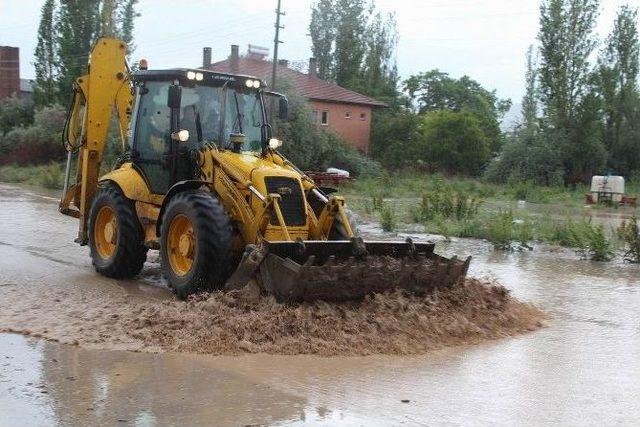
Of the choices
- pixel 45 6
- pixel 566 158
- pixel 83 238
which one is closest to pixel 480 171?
pixel 566 158

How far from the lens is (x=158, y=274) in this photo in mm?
11781

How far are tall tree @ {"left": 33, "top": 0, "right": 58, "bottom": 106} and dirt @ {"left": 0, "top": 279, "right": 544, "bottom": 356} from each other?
45879 mm

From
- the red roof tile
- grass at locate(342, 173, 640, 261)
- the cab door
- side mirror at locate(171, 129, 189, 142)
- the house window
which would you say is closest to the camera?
side mirror at locate(171, 129, 189, 142)

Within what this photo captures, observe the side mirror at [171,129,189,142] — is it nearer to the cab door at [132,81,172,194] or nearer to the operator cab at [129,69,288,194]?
the operator cab at [129,69,288,194]

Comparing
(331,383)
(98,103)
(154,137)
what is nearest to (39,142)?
(98,103)

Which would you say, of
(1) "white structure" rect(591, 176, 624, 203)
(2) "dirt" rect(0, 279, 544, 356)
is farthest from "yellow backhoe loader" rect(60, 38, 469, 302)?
(1) "white structure" rect(591, 176, 624, 203)

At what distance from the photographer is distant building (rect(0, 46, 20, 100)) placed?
211ft

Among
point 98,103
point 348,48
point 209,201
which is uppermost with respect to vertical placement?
point 348,48

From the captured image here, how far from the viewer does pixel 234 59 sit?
52.0 m

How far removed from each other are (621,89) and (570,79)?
14.0ft

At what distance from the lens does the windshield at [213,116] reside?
10.6 m

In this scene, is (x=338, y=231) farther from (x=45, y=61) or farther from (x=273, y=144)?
(x=45, y=61)

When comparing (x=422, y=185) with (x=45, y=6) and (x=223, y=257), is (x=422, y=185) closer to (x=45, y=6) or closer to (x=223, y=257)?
(x=45, y=6)

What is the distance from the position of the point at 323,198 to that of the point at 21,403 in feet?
16.2
